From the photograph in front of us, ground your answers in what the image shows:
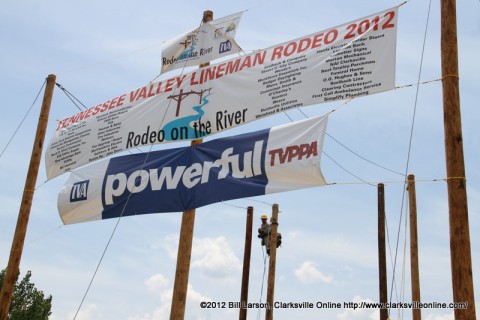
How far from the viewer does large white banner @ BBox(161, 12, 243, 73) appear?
36.8ft

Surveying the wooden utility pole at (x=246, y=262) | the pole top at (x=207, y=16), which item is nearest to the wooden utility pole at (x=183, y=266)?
the pole top at (x=207, y=16)

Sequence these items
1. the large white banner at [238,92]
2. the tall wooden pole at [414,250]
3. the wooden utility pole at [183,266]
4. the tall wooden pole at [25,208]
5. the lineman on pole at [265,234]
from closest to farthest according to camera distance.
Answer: the large white banner at [238,92] → the wooden utility pole at [183,266] → the tall wooden pole at [25,208] → the tall wooden pole at [414,250] → the lineman on pole at [265,234]

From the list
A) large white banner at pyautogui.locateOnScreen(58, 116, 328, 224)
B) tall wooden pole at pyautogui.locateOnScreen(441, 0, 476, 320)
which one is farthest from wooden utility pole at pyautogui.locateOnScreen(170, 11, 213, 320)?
tall wooden pole at pyautogui.locateOnScreen(441, 0, 476, 320)

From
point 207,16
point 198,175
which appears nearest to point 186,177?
point 198,175

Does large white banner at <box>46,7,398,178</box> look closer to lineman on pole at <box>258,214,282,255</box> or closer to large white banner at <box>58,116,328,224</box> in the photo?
large white banner at <box>58,116,328,224</box>

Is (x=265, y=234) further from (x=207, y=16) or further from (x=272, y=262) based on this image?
(x=207, y=16)

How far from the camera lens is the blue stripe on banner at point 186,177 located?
9570 mm

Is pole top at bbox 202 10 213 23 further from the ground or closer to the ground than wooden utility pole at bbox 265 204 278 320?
further from the ground

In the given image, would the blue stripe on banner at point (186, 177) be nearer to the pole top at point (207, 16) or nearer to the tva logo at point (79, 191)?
the tva logo at point (79, 191)

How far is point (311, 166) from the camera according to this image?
347 inches

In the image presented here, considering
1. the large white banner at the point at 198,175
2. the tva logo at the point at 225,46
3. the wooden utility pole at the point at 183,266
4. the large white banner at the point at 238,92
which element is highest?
the tva logo at the point at 225,46

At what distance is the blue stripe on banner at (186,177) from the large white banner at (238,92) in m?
0.38

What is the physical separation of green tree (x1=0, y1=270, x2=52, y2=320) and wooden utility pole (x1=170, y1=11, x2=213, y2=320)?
106ft

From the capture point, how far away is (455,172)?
744 centimetres
